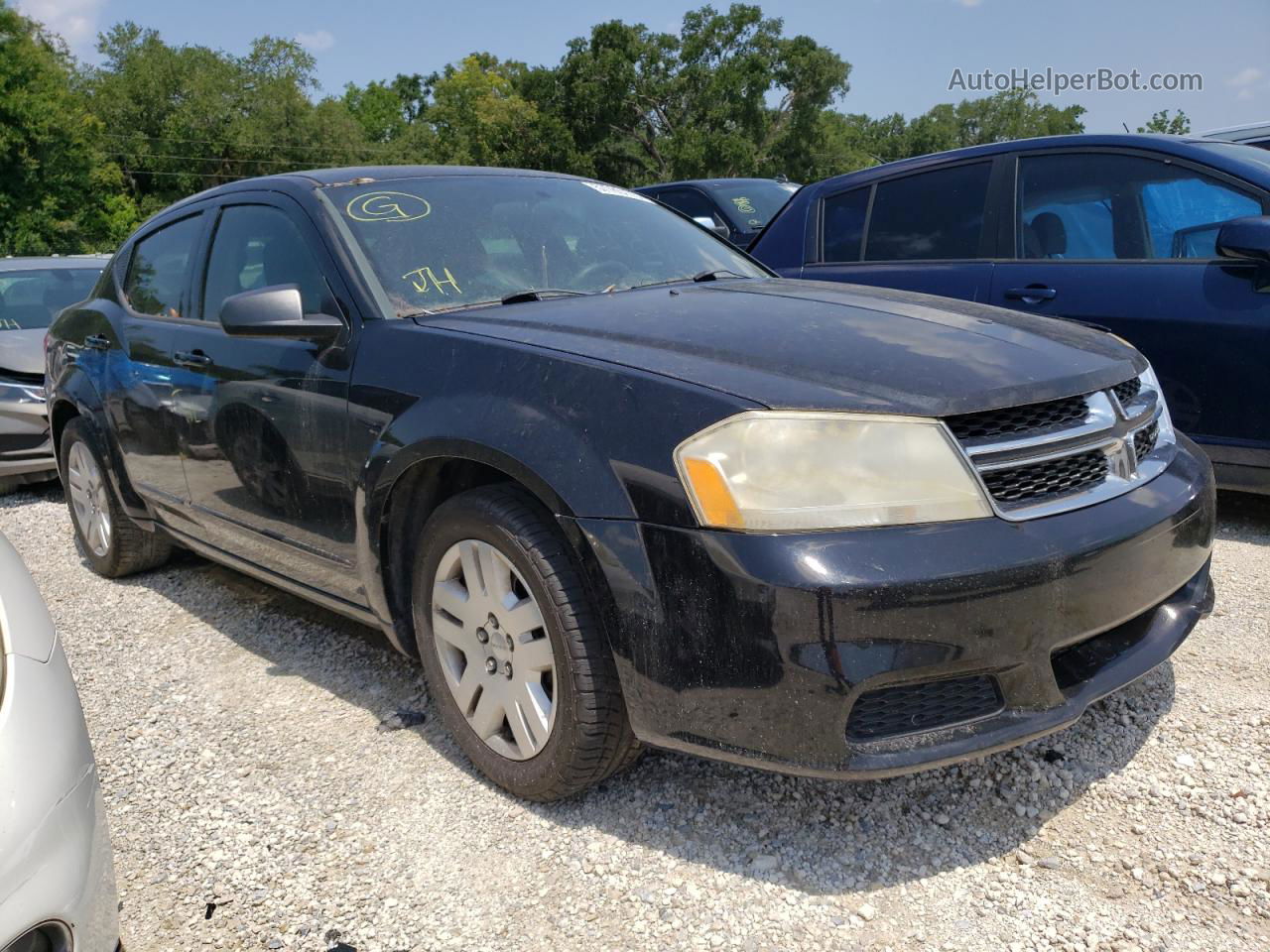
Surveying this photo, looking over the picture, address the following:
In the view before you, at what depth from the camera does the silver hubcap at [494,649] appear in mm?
2344

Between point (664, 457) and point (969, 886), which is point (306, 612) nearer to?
point (664, 457)

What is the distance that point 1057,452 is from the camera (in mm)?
2145

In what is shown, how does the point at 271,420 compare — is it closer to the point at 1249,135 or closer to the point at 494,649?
the point at 494,649

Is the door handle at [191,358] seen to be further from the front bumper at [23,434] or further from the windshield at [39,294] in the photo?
the windshield at [39,294]

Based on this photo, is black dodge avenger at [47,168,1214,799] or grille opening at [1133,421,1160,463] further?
grille opening at [1133,421,1160,463]

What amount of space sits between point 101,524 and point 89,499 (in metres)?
0.15

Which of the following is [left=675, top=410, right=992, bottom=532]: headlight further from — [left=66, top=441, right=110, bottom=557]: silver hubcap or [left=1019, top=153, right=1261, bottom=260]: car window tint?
[left=66, top=441, right=110, bottom=557]: silver hubcap

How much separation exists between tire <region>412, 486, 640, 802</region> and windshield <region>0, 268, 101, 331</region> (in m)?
5.84

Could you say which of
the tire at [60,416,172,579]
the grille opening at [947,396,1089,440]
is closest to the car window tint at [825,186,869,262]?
the grille opening at [947,396,1089,440]

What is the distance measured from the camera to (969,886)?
2.10 meters

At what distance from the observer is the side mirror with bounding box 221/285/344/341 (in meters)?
2.79

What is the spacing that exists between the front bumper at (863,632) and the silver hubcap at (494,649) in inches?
10.8

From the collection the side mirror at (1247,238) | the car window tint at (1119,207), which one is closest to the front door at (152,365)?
the car window tint at (1119,207)

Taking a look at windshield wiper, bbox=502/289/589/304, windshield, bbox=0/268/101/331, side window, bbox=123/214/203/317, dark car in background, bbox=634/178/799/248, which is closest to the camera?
windshield wiper, bbox=502/289/589/304
